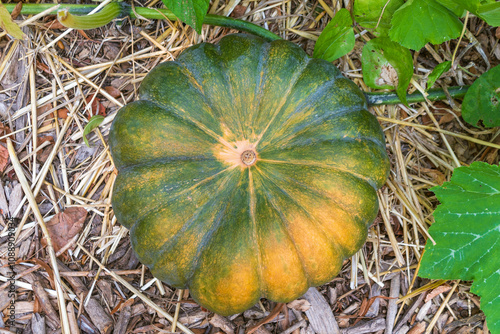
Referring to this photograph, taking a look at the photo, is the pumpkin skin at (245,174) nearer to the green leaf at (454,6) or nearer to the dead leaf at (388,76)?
the dead leaf at (388,76)

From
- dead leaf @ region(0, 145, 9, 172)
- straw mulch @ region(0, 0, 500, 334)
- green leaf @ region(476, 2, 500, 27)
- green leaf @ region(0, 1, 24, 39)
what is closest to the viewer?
green leaf @ region(476, 2, 500, 27)

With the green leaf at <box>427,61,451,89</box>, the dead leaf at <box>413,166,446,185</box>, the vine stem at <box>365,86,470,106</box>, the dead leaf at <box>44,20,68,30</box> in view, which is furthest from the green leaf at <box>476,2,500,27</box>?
the dead leaf at <box>44,20,68,30</box>

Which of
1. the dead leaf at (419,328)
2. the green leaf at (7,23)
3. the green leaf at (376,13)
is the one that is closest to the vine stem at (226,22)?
the green leaf at (7,23)

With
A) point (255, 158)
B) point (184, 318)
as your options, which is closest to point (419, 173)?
point (255, 158)

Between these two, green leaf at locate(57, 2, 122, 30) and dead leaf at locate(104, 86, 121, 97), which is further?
dead leaf at locate(104, 86, 121, 97)

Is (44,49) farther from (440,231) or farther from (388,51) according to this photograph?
(440,231)

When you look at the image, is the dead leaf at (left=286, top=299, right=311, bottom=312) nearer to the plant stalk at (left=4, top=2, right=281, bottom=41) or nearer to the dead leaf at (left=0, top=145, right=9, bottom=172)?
the plant stalk at (left=4, top=2, right=281, bottom=41)

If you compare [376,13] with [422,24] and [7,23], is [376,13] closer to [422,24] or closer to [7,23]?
[422,24]
